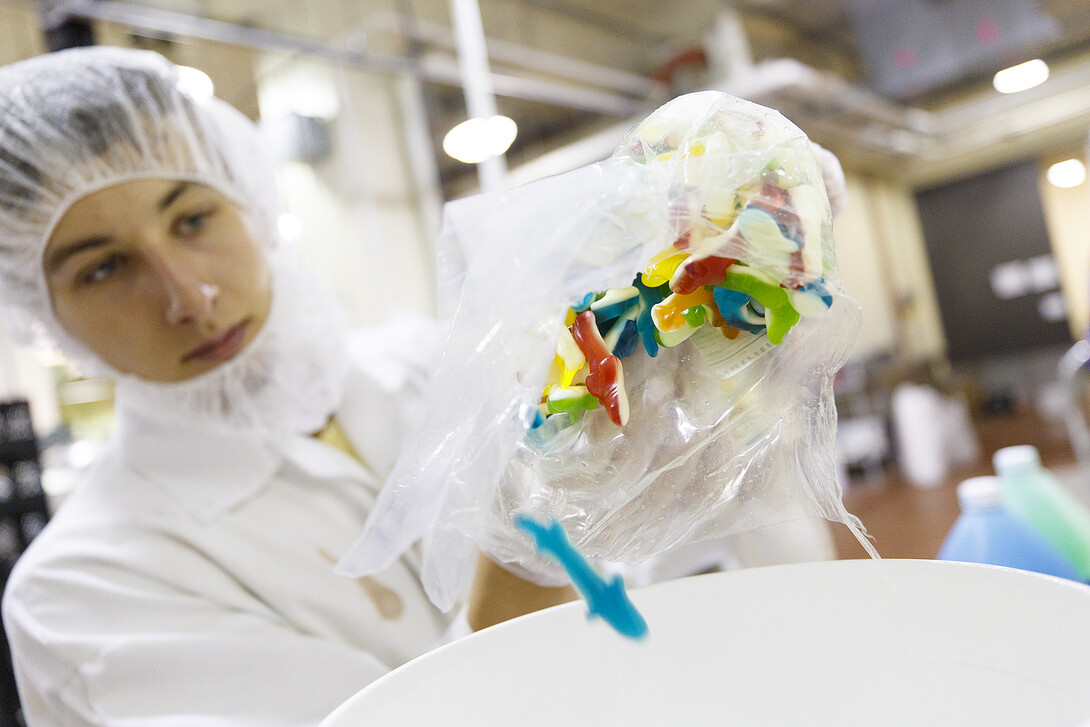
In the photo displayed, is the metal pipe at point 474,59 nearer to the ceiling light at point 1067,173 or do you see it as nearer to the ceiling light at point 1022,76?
the ceiling light at point 1022,76

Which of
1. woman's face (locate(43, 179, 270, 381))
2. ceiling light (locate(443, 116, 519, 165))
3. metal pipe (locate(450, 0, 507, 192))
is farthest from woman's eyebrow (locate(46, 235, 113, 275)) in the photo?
ceiling light (locate(443, 116, 519, 165))

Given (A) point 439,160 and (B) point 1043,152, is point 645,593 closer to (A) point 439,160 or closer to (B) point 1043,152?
(A) point 439,160

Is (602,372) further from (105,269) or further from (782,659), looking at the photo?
(105,269)

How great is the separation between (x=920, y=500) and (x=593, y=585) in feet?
11.2

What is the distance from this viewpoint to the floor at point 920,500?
2.43 metres

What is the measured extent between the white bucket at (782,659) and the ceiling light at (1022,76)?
5.24 metres

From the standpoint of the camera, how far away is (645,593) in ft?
1.24

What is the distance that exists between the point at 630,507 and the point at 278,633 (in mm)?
477

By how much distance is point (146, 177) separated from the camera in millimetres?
775

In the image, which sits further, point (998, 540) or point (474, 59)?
point (474, 59)

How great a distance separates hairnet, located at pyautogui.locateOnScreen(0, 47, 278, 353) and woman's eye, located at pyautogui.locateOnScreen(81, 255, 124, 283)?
62mm

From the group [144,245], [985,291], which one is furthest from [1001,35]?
[144,245]

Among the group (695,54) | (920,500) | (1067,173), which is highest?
(695,54)

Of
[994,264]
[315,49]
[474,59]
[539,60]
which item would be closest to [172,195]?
[474,59]
